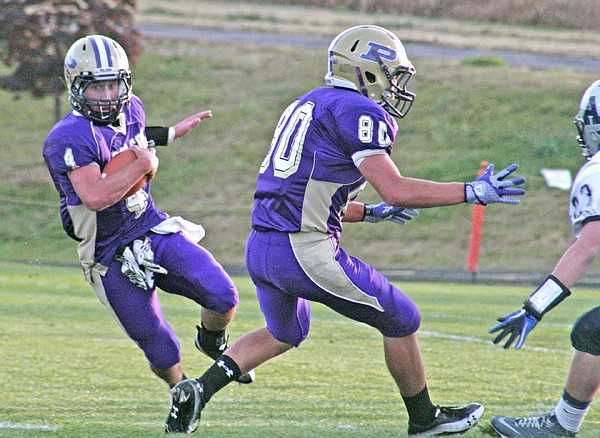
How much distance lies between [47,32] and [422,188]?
1667 cm

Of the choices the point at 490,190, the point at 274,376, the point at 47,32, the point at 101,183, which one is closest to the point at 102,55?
the point at 101,183

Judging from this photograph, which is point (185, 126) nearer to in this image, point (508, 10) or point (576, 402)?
point (576, 402)

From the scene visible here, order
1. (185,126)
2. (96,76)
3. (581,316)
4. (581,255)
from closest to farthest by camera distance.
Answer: (581,255) → (581,316) → (96,76) → (185,126)

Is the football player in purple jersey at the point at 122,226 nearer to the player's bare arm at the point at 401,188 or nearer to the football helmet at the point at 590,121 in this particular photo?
the player's bare arm at the point at 401,188

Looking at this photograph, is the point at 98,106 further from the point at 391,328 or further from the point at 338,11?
the point at 338,11

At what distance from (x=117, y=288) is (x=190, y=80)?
21345 mm

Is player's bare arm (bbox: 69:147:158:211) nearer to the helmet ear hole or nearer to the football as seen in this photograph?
the football

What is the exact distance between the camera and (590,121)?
480 cm

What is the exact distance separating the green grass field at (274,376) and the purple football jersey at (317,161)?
3.22 feet

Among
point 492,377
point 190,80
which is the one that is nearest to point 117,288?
point 492,377

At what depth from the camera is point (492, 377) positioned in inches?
276

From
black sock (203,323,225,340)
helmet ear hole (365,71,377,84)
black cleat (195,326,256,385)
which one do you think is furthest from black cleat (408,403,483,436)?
helmet ear hole (365,71,377,84)

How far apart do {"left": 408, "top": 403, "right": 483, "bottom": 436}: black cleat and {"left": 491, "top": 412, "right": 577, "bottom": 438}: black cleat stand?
0.45 feet

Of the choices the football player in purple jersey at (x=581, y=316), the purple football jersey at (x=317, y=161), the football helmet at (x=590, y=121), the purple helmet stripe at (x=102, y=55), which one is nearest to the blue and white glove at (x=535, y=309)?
the football player in purple jersey at (x=581, y=316)
